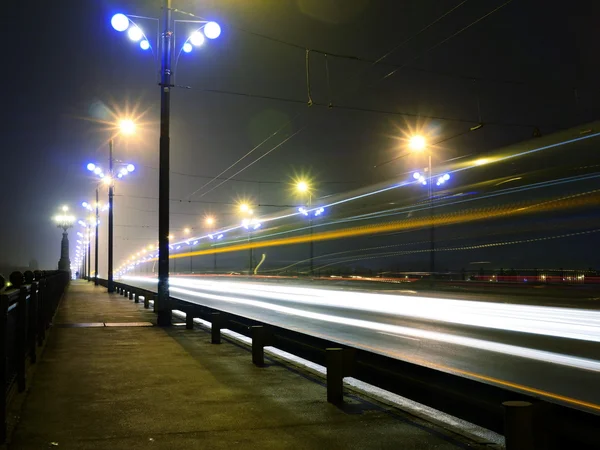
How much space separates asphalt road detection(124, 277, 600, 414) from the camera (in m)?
8.55

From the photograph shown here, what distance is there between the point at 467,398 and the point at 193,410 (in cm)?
321

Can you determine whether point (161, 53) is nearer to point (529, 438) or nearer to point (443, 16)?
point (443, 16)

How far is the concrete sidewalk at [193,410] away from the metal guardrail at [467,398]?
1.44 ft

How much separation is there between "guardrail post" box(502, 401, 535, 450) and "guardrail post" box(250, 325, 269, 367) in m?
5.70

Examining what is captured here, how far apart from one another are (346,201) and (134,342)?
3771cm

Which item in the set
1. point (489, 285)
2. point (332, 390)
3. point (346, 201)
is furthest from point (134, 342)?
point (346, 201)

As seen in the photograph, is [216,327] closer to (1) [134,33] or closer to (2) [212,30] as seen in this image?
(2) [212,30]

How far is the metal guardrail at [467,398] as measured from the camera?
3.81 metres

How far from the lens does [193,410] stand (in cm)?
665

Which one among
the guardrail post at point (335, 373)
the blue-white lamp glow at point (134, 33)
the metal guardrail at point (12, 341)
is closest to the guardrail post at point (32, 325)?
the metal guardrail at point (12, 341)

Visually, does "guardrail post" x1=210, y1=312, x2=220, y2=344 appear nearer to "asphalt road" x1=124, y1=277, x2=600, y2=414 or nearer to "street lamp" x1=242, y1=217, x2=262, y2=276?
"asphalt road" x1=124, y1=277, x2=600, y2=414

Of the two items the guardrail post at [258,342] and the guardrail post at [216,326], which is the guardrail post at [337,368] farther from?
the guardrail post at [216,326]

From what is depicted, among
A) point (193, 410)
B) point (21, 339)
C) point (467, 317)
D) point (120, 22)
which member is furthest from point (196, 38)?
point (193, 410)

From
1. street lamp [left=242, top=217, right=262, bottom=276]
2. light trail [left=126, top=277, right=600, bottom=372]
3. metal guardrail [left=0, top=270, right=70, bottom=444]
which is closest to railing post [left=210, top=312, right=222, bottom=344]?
metal guardrail [left=0, top=270, right=70, bottom=444]
